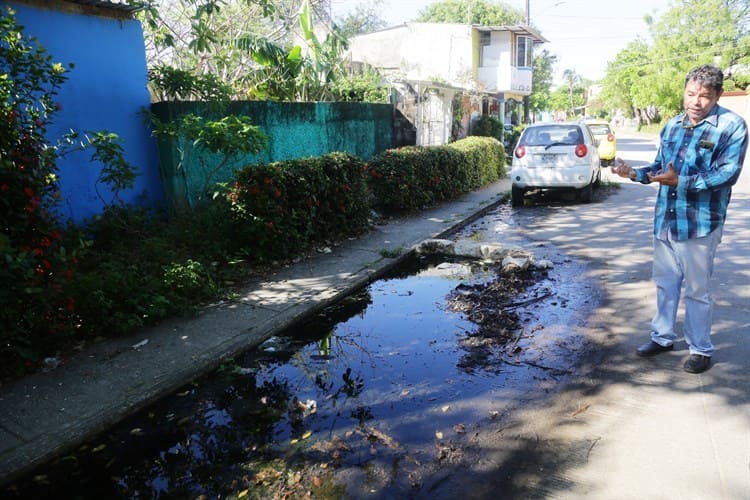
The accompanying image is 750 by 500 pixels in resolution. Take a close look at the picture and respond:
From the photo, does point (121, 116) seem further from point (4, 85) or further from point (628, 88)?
point (628, 88)

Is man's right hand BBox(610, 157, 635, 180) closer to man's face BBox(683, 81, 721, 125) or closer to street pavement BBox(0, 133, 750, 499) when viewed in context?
man's face BBox(683, 81, 721, 125)

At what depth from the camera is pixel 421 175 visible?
428 inches

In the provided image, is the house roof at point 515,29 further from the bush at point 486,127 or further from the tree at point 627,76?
the tree at point 627,76

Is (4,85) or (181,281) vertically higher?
(4,85)

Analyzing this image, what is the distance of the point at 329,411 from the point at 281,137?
768 centimetres

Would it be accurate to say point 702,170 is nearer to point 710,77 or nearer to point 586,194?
point 710,77

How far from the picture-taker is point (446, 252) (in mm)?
7691

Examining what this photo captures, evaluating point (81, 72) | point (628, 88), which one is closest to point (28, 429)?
point (81, 72)

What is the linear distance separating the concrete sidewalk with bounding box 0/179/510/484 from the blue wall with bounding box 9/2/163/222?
9.65 ft

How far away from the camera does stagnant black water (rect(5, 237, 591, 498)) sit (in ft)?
9.58

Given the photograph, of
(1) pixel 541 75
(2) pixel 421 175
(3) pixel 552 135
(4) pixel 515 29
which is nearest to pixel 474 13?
(1) pixel 541 75

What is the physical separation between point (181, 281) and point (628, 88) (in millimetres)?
62097

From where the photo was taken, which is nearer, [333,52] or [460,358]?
[460,358]

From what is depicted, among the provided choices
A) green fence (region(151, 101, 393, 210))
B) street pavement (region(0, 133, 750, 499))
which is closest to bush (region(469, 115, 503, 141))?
green fence (region(151, 101, 393, 210))
